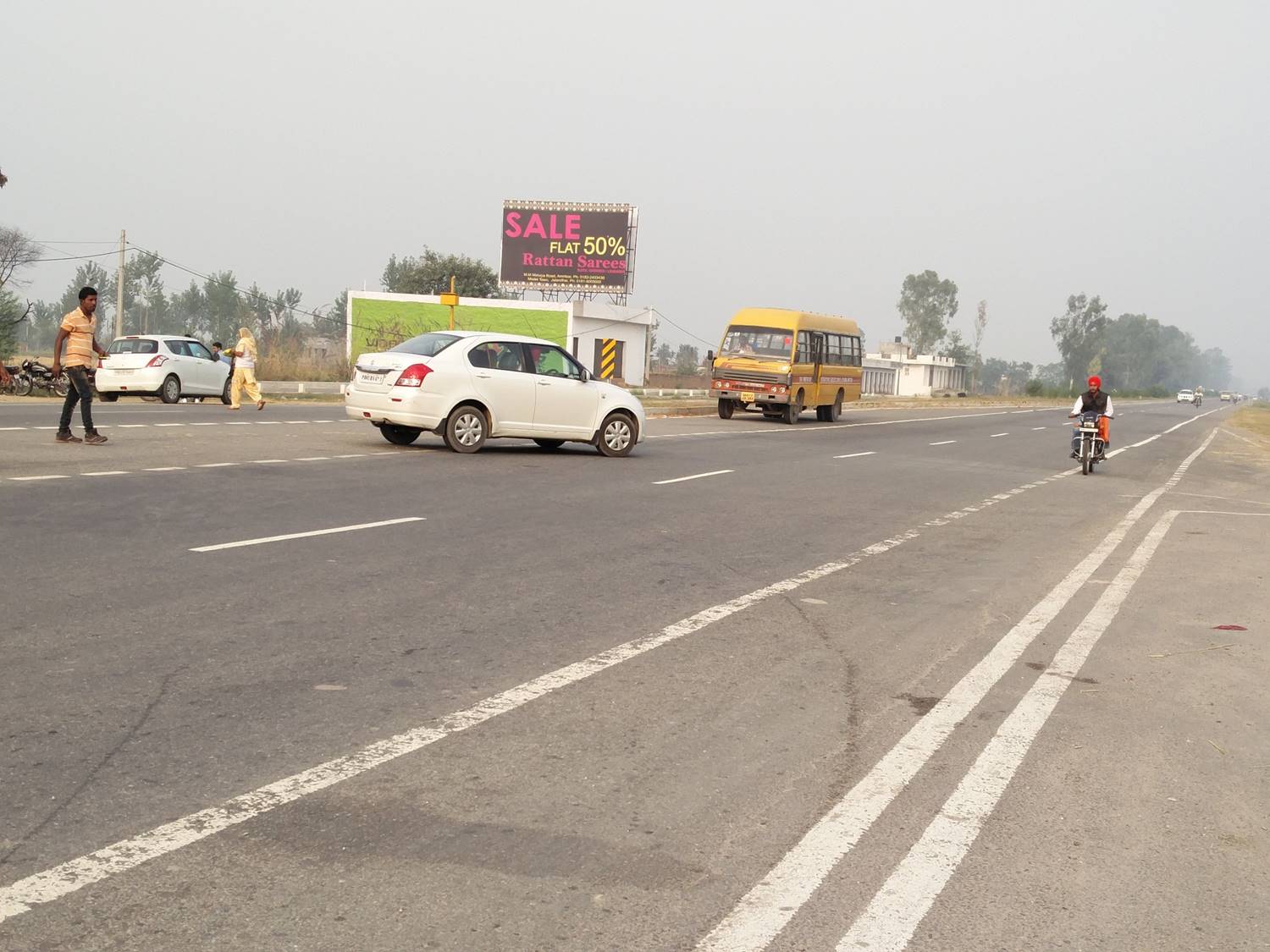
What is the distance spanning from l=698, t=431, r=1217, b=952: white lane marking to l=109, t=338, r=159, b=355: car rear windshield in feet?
81.5

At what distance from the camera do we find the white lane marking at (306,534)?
9.13 m

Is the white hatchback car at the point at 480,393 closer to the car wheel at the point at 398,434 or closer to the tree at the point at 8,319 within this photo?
the car wheel at the point at 398,434

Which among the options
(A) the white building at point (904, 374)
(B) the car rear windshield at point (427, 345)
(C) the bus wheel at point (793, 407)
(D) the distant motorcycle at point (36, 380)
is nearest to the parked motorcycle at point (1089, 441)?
(B) the car rear windshield at point (427, 345)

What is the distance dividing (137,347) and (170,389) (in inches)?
46.2

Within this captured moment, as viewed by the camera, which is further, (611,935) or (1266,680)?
(1266,680)

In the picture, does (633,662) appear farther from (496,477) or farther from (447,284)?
(447,284)

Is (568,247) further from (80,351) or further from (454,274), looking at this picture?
(80,351)

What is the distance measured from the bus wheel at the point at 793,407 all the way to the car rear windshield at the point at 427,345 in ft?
56.5

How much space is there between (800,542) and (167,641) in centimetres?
624

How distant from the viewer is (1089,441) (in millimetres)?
22031

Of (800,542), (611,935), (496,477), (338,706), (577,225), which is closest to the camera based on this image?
(611,935)

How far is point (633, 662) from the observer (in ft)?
21.3

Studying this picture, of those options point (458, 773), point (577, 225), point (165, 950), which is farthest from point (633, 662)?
point (577, 225)

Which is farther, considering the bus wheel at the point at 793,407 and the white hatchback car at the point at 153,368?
the bus wheel at the point at 793,407
